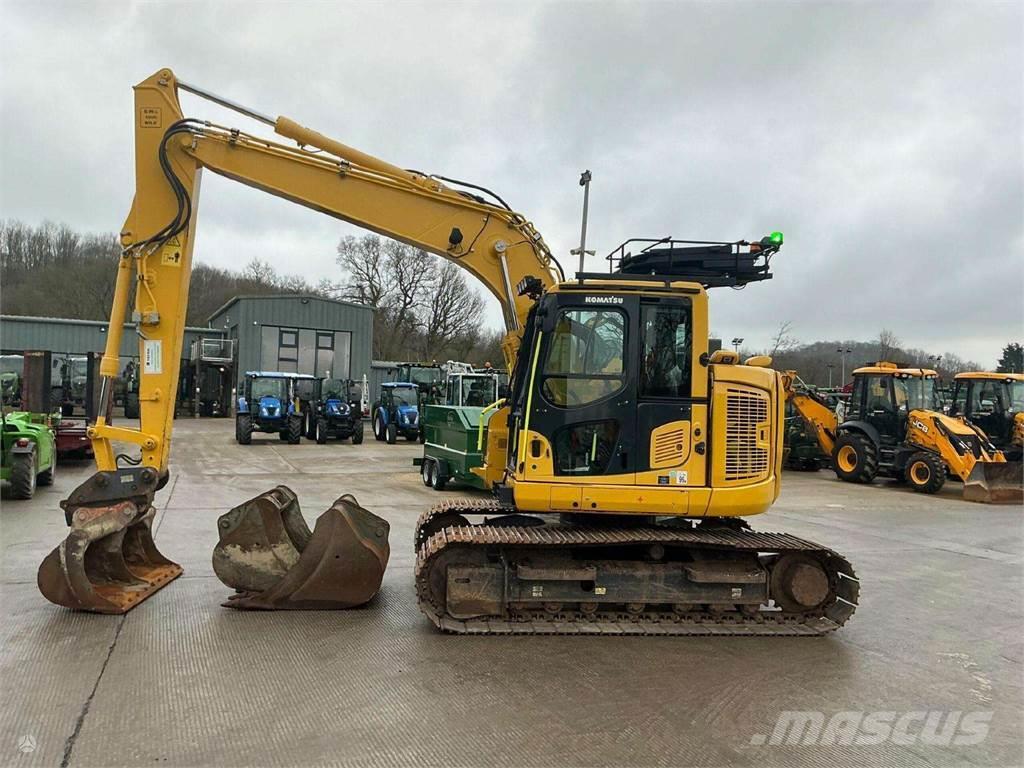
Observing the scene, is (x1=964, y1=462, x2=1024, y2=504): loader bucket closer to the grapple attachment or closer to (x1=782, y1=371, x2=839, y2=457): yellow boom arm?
(x1=782, y1=371, x2=839, y2=457): yellow boom arm

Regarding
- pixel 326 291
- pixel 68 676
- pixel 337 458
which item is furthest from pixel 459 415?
pixel 326 291

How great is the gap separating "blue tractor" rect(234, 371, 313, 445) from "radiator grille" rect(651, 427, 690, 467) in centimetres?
1873

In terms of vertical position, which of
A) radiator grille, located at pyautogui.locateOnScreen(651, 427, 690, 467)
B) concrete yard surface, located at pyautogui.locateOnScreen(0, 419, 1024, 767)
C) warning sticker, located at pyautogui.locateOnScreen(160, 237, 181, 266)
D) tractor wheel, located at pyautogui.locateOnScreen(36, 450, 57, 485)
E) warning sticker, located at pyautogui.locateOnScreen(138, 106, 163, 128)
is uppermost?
warning sticker, located at pyautogui.locateOnScreen(138, 106, 163, 128)

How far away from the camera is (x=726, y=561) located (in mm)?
5777

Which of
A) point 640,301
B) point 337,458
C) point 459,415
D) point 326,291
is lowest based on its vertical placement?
point 337,458

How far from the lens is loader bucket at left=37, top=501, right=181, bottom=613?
18.0ft

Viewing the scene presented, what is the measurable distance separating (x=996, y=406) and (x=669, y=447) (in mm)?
16948

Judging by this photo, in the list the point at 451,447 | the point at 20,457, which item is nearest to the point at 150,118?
the point at 20,457

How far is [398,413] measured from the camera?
79.8ft

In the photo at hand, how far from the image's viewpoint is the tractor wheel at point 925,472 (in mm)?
15227

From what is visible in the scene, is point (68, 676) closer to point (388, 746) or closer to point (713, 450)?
point (388, 746)

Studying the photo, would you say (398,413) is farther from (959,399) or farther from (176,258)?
(176,258)

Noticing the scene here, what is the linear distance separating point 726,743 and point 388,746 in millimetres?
1780

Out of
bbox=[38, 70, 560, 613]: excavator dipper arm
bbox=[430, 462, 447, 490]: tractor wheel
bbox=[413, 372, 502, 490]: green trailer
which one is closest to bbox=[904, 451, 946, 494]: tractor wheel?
bbox=[413, 372, 502, 490]: green trailer
